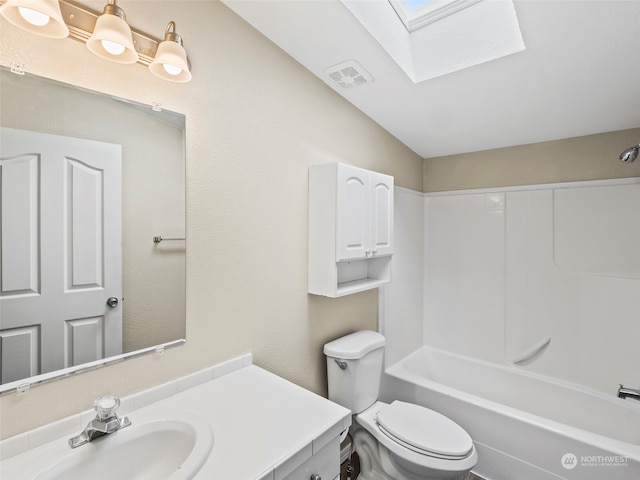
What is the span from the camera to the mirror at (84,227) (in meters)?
0.87

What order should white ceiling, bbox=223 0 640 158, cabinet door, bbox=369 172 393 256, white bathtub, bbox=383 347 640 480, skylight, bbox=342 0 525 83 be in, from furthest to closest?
cabinet door, bbox=369 172 393 256 < white bathtub, bbox=383 347 640 480 < skylight, bbox=342 0 525 83 < white ceiling, bbox=223 0 640 158

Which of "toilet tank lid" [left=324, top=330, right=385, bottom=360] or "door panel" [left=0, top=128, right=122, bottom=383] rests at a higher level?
"door panel" [left=0, top=128, right=122, bottom=383]

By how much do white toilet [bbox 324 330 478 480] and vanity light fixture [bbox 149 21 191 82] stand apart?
1.52 m

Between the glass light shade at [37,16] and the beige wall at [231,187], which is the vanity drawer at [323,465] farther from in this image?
the glass light shade at [37,16]

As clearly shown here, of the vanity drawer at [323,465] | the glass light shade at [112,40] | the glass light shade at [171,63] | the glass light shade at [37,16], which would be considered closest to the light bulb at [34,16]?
the glass light shade at [37,16]

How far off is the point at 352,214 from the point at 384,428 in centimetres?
121

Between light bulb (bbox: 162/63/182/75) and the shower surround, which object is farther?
the shower surround

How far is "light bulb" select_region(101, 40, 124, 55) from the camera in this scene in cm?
98

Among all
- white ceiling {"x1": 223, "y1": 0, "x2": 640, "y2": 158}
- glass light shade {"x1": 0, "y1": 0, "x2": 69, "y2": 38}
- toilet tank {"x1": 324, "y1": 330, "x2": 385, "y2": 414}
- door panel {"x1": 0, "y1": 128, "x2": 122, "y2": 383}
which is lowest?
toilet tank {"x1": 324, "y1": 330, "x2": 385, "y2": 414}

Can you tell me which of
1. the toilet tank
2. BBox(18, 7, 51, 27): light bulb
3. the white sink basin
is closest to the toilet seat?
the toilet tank

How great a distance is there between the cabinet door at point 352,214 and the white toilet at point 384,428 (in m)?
0.58

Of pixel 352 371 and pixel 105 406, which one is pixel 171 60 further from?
pixel 352 371

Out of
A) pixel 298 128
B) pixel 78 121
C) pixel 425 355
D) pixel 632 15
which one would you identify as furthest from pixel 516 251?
pixel 78 121

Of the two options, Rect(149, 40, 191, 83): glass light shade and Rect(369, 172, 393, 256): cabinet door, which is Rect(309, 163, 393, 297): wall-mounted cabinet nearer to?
Rect(369, 172, 393, 256): cabinet door
